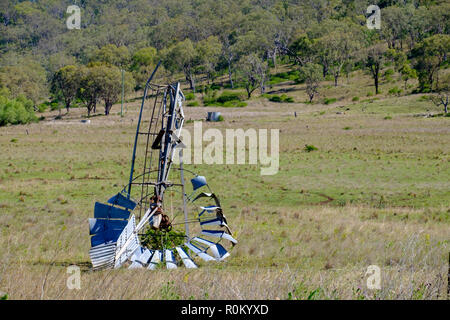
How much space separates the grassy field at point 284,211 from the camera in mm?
6910

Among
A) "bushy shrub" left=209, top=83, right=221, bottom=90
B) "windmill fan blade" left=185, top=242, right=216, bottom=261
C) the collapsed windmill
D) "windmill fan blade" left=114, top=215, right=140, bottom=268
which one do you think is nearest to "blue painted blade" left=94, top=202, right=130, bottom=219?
the collapsed windmill

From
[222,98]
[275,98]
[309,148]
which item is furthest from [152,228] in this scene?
[222,98]

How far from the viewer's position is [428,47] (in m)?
93.6

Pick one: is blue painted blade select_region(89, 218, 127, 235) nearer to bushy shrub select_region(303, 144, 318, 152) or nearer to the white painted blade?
the white painted blade

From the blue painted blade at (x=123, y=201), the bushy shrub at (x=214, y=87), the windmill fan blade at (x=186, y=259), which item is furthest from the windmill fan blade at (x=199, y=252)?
the bushy shrub at (x=214, y=87)

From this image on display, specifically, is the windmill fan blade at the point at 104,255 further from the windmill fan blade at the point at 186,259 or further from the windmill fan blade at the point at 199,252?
the windmill fan blade at the point at 199,252

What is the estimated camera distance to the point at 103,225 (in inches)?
404

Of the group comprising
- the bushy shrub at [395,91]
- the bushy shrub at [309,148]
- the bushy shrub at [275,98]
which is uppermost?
the bushy shrub at [395,91]

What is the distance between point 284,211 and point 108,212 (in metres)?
11.8

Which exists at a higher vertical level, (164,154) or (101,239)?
(164,154)

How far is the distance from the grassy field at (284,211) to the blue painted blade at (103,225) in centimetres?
75
